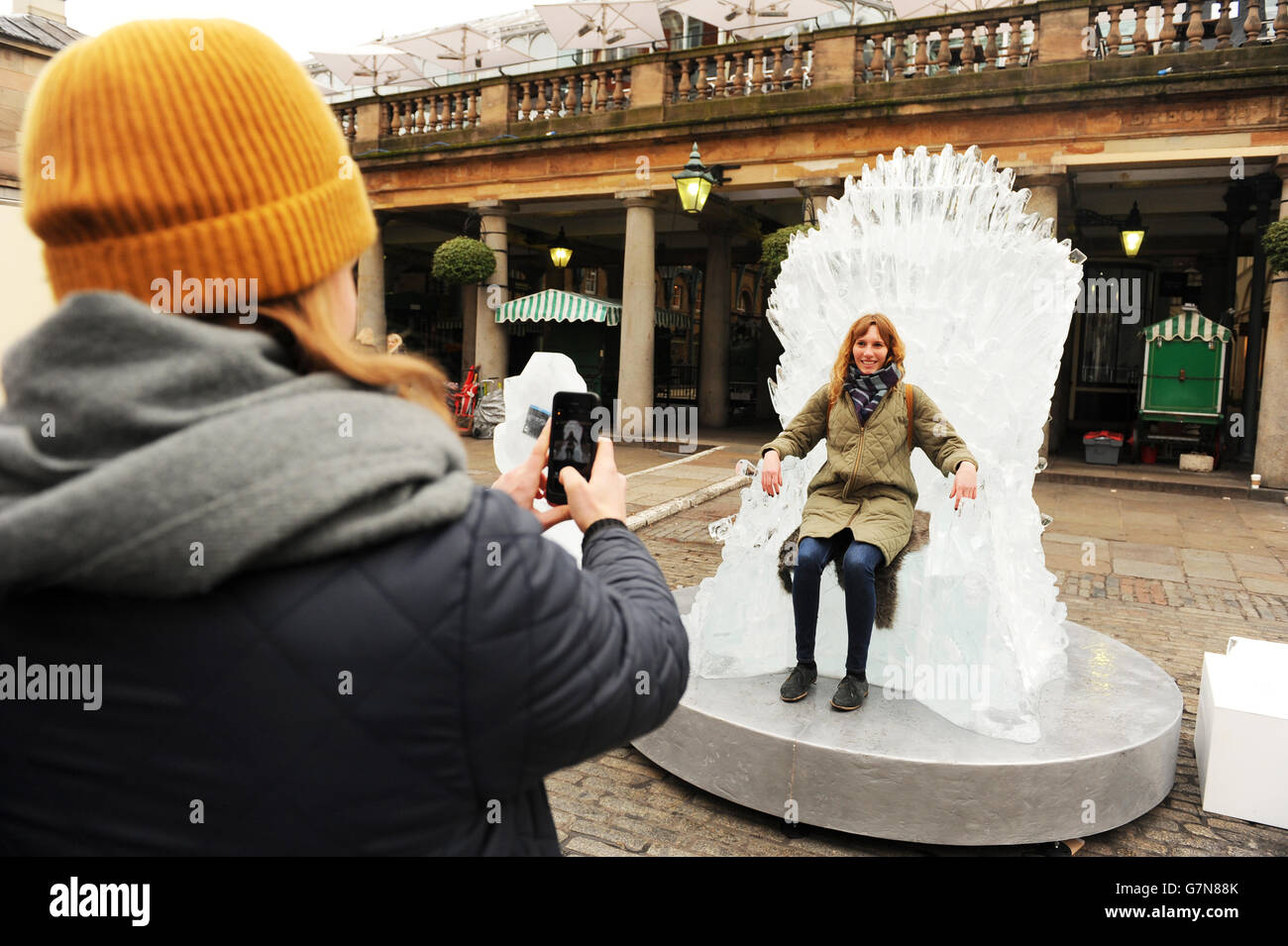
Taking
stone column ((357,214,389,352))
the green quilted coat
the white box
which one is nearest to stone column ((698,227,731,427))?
stone column ((357,214,389,352))

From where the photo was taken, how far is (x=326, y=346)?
1050 millimetres

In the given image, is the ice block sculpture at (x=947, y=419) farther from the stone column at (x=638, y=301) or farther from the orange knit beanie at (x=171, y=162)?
the stone column at (x=638, y=301)

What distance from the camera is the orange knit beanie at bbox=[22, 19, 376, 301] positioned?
0.96 meters

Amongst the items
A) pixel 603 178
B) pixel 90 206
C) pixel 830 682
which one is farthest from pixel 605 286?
pixel 90 206

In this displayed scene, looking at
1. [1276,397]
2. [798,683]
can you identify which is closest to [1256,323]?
[1276,397]

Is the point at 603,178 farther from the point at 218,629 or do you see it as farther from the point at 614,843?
the point at 218,629

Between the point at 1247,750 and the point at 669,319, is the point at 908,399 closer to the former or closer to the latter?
the point at 1247,750

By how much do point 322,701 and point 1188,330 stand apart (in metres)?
16.5

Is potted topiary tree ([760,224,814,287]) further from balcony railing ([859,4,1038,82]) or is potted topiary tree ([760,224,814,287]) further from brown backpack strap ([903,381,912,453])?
brown backpack strap ([903,381,912,453])

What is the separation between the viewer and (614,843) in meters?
3.61

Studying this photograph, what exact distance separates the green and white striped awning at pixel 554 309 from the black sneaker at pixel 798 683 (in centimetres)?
1406

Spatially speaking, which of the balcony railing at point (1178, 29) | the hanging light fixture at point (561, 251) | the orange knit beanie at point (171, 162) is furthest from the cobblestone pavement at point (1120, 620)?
the hanging light fixture at point (561, 251)
